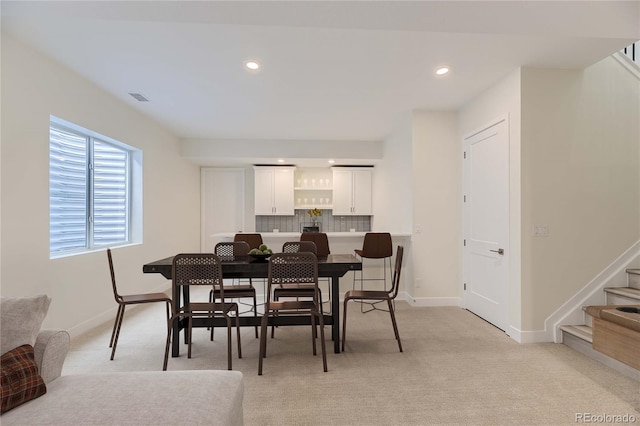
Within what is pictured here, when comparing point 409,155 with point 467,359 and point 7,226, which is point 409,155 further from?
point 7,226

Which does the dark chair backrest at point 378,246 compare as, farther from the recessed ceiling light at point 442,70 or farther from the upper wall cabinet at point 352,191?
the upper wall cabinet at point 352,191

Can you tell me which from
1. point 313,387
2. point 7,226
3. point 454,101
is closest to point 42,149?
point 7,226

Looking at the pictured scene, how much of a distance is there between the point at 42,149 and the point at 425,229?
4.46 meters

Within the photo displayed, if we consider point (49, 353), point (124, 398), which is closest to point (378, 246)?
point (124, 398)

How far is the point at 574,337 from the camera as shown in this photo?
2918mm

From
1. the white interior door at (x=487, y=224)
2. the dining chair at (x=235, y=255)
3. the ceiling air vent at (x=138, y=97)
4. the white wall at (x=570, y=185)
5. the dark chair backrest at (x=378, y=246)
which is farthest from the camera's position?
the dark chair backrest at (x=378, y=246)

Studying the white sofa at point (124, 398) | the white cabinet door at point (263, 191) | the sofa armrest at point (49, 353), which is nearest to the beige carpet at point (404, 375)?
the white sofa at point (124, 398)

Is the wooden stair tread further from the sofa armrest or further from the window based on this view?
the window

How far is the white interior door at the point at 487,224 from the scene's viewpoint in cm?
339

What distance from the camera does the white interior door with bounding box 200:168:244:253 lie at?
7160mm

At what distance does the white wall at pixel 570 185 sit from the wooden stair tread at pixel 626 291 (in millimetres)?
193

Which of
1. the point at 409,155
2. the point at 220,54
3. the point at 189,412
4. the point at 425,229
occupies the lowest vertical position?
the point at 189,412

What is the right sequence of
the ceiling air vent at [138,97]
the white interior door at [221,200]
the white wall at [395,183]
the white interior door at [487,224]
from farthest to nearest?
the white interior door at [221,200] → the white wall at [395,183] → the ceiling air vent at [138,97] → the white interior door at [487,224]

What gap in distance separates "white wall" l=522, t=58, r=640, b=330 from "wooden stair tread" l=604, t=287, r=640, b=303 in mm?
193
